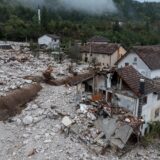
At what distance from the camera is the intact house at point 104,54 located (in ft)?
151

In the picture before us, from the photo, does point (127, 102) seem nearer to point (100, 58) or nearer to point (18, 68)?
point (18, 68)

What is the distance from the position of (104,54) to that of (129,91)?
24.4 metres

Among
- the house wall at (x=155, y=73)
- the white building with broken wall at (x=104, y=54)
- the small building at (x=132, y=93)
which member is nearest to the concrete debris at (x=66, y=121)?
the small building at (x=132, y=93)

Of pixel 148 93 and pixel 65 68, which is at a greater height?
pixel 148 93

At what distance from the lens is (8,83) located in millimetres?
29141

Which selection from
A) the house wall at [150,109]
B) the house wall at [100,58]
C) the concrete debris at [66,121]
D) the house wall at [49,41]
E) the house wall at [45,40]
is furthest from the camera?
the house wall at [45,40]

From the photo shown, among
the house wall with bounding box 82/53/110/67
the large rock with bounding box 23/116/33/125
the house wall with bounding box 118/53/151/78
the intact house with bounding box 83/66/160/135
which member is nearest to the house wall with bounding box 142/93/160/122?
the intact house with bounding box 83/66/160/135

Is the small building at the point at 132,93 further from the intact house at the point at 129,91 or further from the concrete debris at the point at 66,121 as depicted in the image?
the concrete debris at the point at 66,121

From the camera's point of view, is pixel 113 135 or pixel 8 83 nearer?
pixel 113 135

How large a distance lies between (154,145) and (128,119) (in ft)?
8.35

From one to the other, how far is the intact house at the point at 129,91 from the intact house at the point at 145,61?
41.3ft

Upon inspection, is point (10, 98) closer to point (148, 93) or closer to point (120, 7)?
point (148, 93)

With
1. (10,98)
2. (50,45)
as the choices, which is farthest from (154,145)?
(50,45)

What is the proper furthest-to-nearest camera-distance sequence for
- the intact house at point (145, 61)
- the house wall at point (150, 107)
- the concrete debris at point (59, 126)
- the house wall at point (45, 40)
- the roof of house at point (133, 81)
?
the house wall at point (45, 40) < the intact house at point (145, 61) < the house wall at point (150, 107) < the roof of house at point (133, 81) < the concrete debris at point (59, 126)
